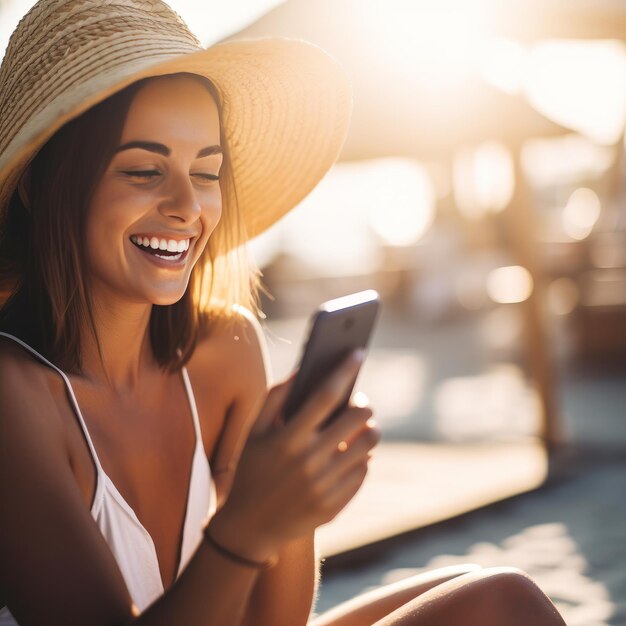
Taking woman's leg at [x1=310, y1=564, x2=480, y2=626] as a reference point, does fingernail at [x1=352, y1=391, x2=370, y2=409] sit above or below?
above

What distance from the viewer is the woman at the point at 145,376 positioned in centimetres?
117

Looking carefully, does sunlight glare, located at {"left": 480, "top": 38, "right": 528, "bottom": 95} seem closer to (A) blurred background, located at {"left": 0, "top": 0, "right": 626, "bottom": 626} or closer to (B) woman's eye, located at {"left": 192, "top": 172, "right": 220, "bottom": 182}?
(A) blurred background, located at {"left": 0, "top": 0, "right": 626, "bottom": 626}

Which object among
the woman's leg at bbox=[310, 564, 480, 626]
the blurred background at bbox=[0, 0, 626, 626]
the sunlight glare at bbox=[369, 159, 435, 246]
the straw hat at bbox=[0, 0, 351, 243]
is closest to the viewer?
the straw hat at bbox=[0, 0, 351, 243]

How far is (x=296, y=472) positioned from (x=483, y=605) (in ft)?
2.26

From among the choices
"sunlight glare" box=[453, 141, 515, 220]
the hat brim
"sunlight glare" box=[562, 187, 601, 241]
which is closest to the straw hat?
the hat brim

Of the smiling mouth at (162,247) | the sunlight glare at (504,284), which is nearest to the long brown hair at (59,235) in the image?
the smiling mouth at (162,247)

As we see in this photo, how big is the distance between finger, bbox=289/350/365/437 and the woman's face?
2.08ft

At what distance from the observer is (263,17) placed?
15.8ft

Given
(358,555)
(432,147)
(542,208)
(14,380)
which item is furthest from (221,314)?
(542,208)

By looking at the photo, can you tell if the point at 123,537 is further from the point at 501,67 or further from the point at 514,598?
the point at 501,67

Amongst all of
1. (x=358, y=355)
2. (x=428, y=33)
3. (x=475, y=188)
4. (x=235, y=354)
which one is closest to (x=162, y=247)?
(x=235, y=354)

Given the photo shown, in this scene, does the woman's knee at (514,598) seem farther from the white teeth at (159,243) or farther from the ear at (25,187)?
the ear at (25,187)

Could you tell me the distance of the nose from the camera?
1.67 m

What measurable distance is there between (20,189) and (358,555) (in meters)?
2.52
